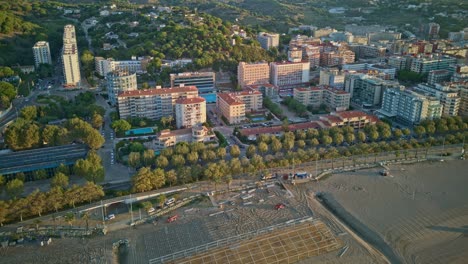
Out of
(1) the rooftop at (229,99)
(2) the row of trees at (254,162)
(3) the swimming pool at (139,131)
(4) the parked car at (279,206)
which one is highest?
(1) the rooftop at (229,99)

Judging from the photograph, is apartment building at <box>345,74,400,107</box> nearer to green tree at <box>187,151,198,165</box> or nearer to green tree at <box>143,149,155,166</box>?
green tree at <box>187,151,198,165</box>

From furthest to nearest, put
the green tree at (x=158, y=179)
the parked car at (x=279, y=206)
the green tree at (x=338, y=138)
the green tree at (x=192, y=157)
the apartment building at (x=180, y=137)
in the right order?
1. the green tree at (x=338, y=138)
2. the apartment building at (x=180, y=137)
3. the green tree at (x=192, y=157)
4. the green tree at (x=158, y=179)
5. the parked car at (x=279, y=206)

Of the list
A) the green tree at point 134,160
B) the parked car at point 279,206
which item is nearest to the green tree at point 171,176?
the green tree at point 134,160

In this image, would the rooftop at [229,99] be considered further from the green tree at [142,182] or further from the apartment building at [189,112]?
the green tree at [142,182]

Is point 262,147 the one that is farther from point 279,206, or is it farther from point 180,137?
point 279,206

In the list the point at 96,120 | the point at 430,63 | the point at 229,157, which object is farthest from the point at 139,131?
the point at 430,63

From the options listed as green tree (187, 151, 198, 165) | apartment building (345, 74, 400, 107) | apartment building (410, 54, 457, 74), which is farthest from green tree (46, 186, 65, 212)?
apartment building (410, 54, 457, 74)
